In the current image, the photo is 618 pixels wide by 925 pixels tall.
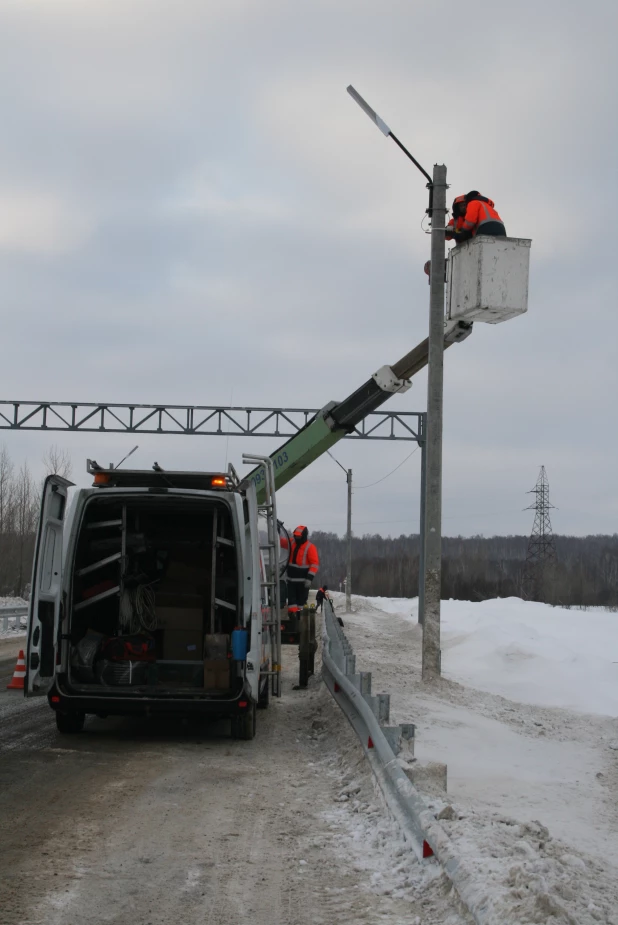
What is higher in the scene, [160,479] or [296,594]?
[160,479]

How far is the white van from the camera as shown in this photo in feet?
30.3

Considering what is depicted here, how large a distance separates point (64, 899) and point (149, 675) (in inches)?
200

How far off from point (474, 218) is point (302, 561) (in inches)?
223

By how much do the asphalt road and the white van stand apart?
1.70 feet

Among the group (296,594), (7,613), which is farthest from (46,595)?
(7,613)

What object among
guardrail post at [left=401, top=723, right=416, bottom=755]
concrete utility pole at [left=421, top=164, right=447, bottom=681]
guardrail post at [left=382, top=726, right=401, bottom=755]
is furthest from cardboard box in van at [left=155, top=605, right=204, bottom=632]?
concrete utility pole at [left=421, top=164, right=447, bottom=681]

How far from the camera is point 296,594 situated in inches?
619

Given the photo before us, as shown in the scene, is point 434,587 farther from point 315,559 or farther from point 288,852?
point 288,852

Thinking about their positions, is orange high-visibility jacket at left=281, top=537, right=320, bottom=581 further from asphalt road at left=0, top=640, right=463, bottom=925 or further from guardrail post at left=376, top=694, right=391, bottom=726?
guardrail post at left=376, top=694, right=391, bottom=726

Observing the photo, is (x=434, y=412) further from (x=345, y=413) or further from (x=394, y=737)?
(x=394, y=737)

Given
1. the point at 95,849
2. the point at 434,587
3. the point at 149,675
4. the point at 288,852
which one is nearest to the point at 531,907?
the point at 288,852

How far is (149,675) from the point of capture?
988cm

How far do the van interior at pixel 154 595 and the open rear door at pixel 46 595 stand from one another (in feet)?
0.64

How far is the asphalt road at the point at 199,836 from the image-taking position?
15.6 ft
